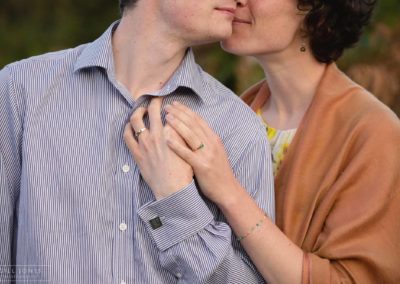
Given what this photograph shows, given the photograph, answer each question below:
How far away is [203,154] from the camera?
9.04 feet

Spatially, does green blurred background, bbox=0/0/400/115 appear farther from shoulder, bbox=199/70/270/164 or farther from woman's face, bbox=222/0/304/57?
shoulder, bbox=199/70/270/164

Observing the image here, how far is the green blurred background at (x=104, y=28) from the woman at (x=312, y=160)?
7.68 ft

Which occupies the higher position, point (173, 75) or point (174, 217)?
point (173, 75)

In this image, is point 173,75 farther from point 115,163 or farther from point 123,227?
point 123,227

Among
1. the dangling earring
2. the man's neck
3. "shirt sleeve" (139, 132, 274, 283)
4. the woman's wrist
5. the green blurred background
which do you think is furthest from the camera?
the green blurred background

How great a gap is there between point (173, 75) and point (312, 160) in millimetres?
634

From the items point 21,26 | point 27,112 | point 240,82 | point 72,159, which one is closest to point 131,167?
point 72,159

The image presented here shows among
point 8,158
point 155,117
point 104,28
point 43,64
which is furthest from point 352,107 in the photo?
point 104,28

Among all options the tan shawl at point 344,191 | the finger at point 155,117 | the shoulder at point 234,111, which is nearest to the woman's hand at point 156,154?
the finger at point 155,117

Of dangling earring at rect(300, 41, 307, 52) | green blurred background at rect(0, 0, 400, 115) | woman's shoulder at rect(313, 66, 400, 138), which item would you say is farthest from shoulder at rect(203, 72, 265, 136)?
green blurred background at rect(0, 0, 400, 115)

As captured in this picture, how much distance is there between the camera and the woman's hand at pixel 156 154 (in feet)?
8.86

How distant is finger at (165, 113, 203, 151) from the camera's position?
2732mm

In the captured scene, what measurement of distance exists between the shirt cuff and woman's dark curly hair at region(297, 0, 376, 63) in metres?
1.01

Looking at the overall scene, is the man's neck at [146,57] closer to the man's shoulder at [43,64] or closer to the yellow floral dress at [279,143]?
the man's shoulder at [43,64]
